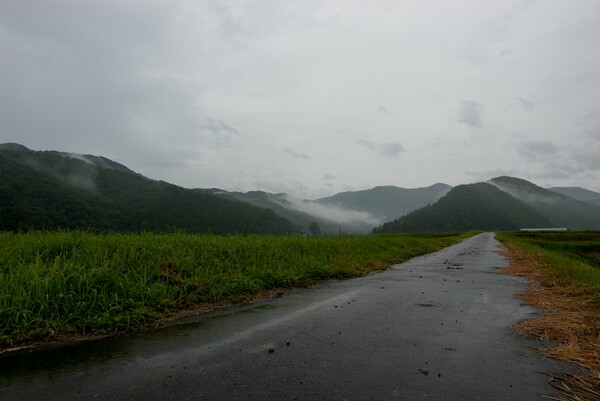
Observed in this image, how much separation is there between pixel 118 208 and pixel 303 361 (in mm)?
145680

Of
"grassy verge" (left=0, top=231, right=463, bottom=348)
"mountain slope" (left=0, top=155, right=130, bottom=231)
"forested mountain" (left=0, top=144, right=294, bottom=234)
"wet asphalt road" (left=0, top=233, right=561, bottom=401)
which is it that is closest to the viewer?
"wet asphalt road" (left=0, top=233, right=561, bottom=401)

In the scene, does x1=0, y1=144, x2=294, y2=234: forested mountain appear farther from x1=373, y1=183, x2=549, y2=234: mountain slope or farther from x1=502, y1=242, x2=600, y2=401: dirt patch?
x1=373, y1=183, x2=549, y2=234: mountain slope

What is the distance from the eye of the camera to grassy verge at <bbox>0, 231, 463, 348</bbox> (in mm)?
5430

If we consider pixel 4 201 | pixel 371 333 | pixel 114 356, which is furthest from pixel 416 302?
pixel 4 201

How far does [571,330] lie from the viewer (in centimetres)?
512

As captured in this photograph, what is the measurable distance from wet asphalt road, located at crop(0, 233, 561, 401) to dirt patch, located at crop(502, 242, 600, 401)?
247 millimetres

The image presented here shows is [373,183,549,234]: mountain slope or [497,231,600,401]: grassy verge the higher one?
[373,183,549,234]: mountain slope

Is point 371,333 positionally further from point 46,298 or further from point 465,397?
point 46,298

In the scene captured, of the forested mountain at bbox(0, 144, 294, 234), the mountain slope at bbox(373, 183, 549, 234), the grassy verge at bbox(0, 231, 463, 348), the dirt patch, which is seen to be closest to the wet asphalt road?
the dirt patch

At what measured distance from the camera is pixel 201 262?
9062mm

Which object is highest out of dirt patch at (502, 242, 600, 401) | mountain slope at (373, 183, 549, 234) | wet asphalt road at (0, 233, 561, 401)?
mountain slope at (373, 183, 549, 234)

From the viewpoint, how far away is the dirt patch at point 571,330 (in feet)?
11.3

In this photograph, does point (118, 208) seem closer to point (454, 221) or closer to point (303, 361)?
point (303, 361)

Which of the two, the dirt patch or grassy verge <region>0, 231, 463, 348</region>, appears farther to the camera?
grassy verge <region>0, 231, 463, 348</region>
